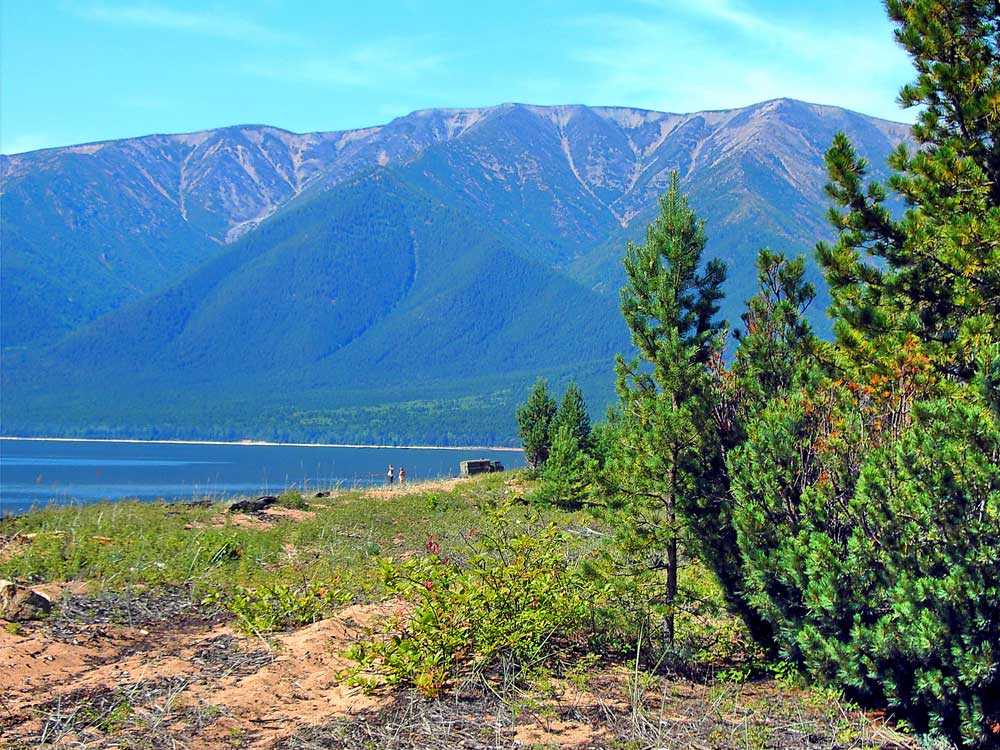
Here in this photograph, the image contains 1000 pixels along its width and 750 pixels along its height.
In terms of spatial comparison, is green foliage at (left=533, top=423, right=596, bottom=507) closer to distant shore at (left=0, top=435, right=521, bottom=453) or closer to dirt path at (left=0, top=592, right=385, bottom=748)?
dirt path at (left=0, top=592, right=385, bottom=748)

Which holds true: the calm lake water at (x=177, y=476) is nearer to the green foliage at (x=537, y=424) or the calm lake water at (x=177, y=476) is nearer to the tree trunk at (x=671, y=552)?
the green foliage at (x=537, y=424)

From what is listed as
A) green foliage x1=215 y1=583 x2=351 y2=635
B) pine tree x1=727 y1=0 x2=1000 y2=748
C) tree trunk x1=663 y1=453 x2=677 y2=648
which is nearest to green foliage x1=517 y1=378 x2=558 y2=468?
green foliage x1=215 y1=583 x2=351 y2=635

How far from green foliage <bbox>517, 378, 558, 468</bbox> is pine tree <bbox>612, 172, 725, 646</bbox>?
26.7 metres

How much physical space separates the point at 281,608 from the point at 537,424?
27.5m

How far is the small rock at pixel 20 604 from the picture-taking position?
34.3 feet

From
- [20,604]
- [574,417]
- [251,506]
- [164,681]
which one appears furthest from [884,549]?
[574,417]

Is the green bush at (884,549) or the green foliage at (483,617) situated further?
the green foliage at (483,617)

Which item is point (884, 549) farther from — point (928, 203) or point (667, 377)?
point (928, 203)

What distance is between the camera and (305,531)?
18547mm

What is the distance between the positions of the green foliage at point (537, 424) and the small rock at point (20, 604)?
2660 centimetres

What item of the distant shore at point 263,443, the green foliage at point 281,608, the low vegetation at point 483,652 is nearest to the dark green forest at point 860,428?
the low vegetation at point 483,652

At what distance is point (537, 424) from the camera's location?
38.0m

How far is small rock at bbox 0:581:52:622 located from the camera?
10.4 metres

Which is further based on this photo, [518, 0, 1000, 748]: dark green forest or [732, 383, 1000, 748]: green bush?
[518, 0, 1000, 748]: dark green forest
